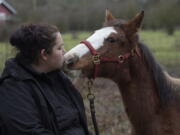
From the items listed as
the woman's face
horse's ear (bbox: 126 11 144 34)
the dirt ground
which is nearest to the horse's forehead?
horse's ear (bbox: 126 11 144 34)

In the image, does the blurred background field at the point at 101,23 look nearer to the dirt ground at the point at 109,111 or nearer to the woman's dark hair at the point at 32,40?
the dirt ground at the point at 109,111

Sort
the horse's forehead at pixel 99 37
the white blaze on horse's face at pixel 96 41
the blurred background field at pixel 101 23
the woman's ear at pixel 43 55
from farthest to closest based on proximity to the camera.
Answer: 1. the blurred background field at pixel 101 23
2. the horse's forehead at pixel 99 37
3. the white blaze on horse's face at pixel 96 41
4. the woman's ear at pixel 43 55

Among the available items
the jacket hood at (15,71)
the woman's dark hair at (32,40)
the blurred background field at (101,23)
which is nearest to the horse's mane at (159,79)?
the blurred background field at (101,23)

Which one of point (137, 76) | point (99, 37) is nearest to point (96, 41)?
point (99, 37)

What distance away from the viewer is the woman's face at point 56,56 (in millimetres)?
2471

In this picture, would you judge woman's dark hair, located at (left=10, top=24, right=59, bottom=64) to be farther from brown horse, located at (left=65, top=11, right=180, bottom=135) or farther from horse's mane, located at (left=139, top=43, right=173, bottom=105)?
horse's mane, located at (left=139, top=43, right=173, bottom=105)

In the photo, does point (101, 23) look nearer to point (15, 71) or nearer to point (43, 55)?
point (43, 55)

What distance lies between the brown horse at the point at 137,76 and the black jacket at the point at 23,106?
3.27 ft

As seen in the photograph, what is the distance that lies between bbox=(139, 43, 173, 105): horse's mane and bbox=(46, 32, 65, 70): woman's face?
4.02 ft

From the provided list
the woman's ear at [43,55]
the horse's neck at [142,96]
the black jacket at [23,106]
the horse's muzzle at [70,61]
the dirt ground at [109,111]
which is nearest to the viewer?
the black jacket at [23,106]

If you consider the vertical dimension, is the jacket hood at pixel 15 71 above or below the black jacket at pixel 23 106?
above

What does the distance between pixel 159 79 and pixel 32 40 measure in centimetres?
159

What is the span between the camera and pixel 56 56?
8.15 ft

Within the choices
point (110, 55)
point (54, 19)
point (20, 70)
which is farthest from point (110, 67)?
point (54, 19)
